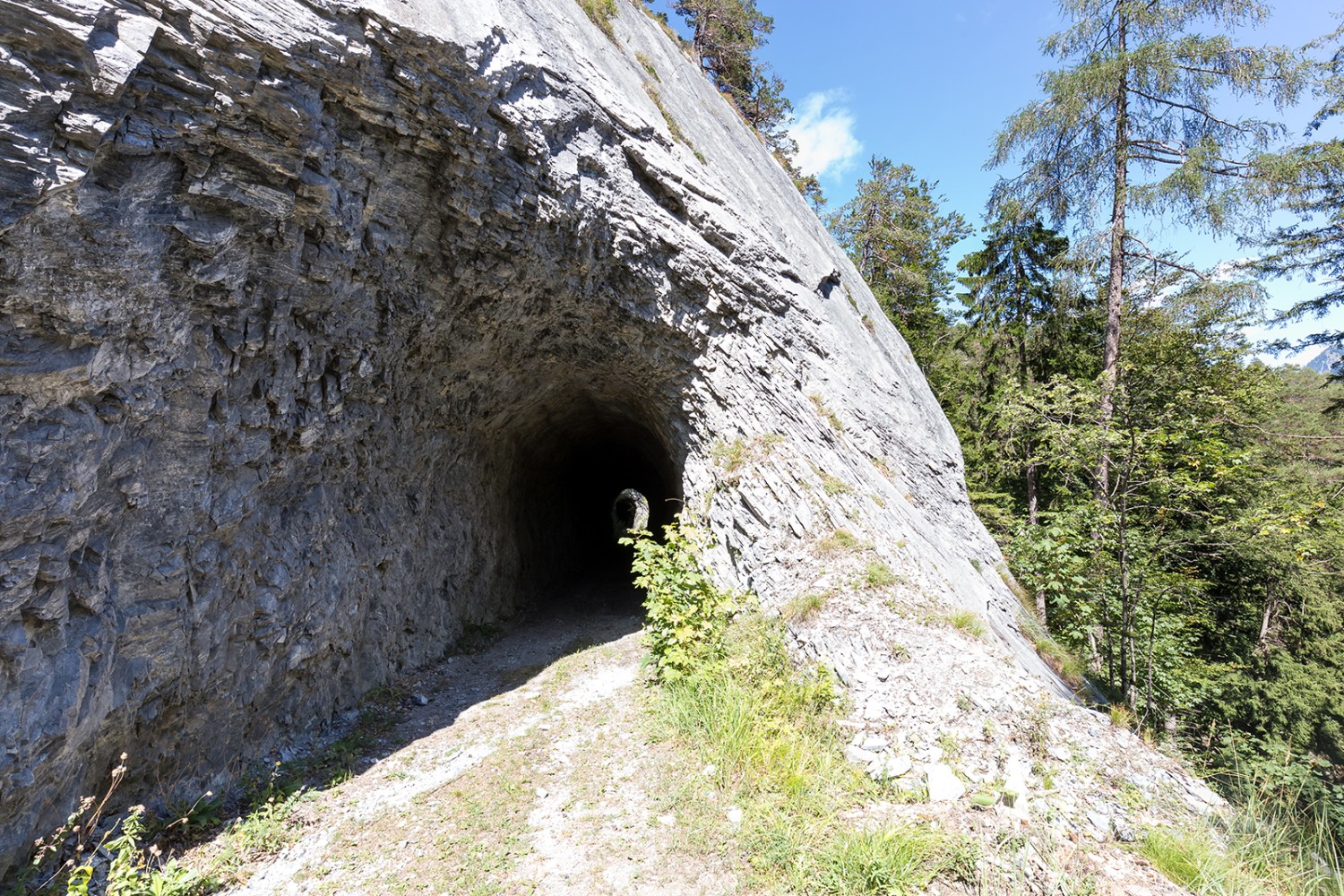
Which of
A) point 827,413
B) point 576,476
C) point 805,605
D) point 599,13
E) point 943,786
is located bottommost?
point 943,786

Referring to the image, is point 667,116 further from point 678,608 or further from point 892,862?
point 892,862

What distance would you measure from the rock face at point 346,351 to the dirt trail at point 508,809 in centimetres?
146

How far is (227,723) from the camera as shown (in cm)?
569

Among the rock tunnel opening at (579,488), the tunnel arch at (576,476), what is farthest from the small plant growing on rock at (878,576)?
the rock tunnel opening at (579,488)

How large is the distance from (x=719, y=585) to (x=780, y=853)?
4.81m

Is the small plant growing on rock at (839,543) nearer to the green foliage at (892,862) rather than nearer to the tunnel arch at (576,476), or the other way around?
the green foliage at (892,862)

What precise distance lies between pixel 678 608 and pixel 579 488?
13513 millimetres

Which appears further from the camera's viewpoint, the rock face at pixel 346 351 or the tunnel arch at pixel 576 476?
the tunnel arch at pixel 576 476

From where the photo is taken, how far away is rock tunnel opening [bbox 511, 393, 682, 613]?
13.9 metres

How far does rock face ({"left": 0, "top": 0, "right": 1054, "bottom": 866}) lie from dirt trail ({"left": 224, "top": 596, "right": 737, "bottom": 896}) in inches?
57.5

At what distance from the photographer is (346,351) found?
696cm

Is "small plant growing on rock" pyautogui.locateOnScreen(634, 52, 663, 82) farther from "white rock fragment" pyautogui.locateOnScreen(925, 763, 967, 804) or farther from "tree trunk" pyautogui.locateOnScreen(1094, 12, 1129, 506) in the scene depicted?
"white rock fragment" pyautogui.locateOnScreen(925, 763, 967, 804)

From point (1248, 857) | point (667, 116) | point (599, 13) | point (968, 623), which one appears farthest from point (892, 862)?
point (599, 13)

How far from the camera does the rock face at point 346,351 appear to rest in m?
4.09
